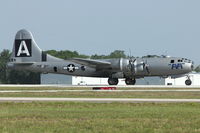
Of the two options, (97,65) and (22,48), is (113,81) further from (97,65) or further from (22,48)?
(22,48)

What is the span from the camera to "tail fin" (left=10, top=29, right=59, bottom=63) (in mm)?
81688

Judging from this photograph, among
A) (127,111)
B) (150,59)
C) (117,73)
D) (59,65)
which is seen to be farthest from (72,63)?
(127,111)

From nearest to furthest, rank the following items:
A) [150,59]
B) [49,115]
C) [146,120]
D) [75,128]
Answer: [75,128], [146,120], [49,115], [150,59]

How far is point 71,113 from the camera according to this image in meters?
26.1

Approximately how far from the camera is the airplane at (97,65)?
7169cm

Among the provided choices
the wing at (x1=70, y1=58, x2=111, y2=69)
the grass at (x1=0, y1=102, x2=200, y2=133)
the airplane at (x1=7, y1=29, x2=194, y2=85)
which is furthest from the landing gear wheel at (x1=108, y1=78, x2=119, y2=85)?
the grass at (x1=0, y1=102, x2=200, y2=133)

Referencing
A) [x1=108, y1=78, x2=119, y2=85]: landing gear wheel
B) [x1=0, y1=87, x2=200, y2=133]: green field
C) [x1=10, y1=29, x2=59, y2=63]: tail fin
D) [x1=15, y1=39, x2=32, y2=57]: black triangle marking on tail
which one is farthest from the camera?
[x1=15, y1=39, x2=32, y2=57]: black triangle marking on tail

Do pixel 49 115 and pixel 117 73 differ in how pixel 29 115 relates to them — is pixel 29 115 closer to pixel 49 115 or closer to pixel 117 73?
pixel 49 115

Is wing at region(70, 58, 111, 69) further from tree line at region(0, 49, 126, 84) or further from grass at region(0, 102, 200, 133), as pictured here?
tree line at region(0, 49, 126, 84)

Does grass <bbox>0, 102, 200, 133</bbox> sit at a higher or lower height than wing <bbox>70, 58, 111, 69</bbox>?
lower

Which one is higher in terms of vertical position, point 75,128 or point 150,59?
point 150,59

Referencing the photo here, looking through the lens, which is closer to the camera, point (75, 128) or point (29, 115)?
point (75, 128)

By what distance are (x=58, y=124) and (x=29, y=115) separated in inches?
177

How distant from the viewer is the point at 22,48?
8306 cm
